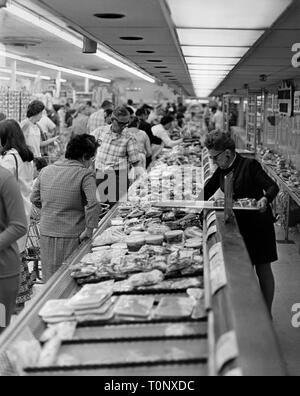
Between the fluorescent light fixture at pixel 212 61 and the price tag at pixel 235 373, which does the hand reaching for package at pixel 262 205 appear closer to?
the fluorescent light fixture at pixel 212 61

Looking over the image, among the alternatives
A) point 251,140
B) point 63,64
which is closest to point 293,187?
point 251,140

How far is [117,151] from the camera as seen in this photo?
252 inches

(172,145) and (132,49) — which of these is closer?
(132,49)

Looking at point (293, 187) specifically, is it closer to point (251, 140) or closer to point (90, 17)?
point (90, 17)

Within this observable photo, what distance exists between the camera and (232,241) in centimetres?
298

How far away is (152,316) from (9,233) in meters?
1.37

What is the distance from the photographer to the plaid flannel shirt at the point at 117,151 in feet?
20.8

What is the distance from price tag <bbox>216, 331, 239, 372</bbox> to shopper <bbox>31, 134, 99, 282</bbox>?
236 centimetres

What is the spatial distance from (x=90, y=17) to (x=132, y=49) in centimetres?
176

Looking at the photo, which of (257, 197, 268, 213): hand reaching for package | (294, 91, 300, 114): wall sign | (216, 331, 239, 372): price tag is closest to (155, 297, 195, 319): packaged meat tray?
(216, 331, 239, 372): price tag

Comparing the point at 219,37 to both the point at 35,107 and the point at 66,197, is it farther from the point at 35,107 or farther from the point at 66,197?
the point at 35,107

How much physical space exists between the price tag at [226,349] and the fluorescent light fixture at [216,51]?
308 cm

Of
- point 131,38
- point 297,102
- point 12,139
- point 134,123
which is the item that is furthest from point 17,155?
point 134,123

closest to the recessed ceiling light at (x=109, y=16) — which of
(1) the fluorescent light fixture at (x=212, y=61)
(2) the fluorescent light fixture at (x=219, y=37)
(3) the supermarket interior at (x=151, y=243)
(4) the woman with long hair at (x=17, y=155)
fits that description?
(3) the supermarket interior at (x=151, y=243)
